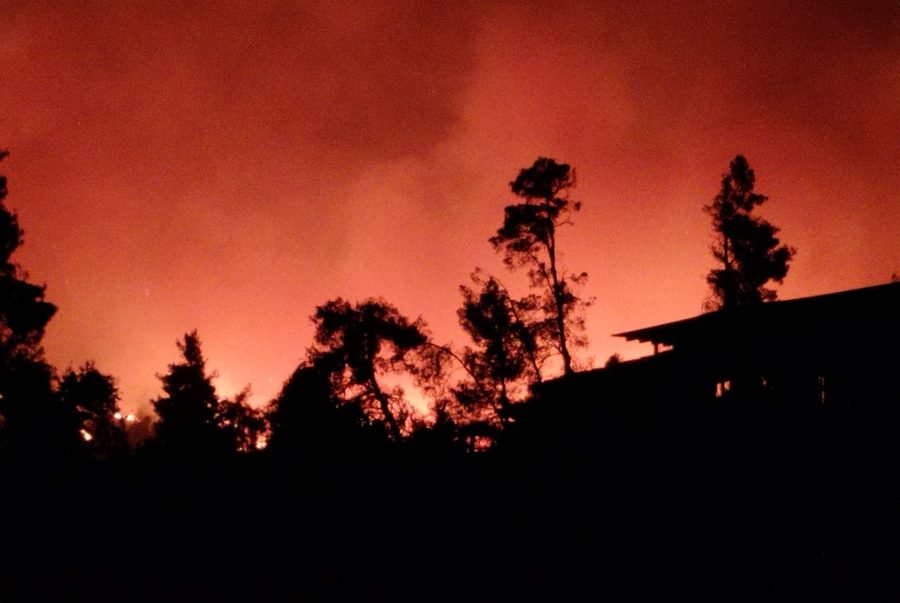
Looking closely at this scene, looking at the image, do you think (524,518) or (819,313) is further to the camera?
(819,313)

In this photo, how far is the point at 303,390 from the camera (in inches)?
1016

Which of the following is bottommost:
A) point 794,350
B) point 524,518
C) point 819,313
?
point 524,518

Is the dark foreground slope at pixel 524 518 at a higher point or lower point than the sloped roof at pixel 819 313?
lower

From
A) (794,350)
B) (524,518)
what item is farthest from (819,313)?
(524,518)

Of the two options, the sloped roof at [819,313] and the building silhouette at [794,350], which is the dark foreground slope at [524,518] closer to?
the building silhouette at [794,350]

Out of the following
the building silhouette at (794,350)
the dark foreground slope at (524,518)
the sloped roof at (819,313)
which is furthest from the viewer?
the building silhouette at (794,350)

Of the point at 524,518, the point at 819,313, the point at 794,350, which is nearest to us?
the point at 524,518

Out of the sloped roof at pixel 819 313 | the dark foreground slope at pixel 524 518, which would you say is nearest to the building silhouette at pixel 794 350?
the sloped roof at pixel 819 313

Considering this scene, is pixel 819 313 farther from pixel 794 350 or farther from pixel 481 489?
pixel 481 489

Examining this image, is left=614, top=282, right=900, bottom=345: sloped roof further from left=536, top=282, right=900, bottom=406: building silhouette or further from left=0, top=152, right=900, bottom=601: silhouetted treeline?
left=0, top=152, right=900, bottom=601: silhouetted treeline

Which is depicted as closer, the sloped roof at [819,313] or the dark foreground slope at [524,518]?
the dark foreground slope at [524,518]

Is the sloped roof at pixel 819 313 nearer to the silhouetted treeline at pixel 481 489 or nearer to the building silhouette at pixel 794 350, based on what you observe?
the building silhouette at pixel 794 350

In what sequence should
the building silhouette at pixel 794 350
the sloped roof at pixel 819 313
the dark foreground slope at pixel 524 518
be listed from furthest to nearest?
1. the building silhouette at pixel 794 350
2. the sloped roof at pixel 819 313
3. the dark foreground slope at pixel 524 518

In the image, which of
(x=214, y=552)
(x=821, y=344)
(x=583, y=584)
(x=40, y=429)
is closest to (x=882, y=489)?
(x=821, y=344)
